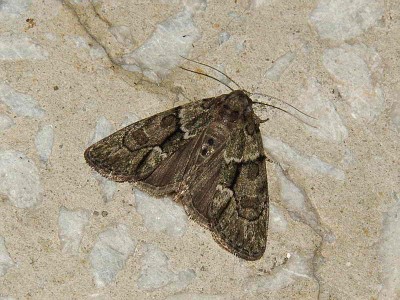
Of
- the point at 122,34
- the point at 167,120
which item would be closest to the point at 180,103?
the point at 167,120

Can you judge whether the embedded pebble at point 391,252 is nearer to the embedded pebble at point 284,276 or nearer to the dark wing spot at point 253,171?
the embedded pebble at point 284,276

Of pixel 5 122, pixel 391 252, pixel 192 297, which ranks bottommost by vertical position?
pixel 192 297

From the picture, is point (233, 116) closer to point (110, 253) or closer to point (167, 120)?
point (167, 120)

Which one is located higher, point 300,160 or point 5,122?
point 5,122

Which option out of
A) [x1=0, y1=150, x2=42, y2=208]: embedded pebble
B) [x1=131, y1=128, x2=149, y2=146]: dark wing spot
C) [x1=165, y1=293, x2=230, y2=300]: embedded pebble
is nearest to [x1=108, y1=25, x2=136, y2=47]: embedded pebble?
[x1=131, y1=128, x2=149, y2=146]: dark wing spot

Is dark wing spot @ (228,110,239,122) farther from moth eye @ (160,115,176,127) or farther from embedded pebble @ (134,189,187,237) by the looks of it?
embedded pebble @ (134,189,187,237)

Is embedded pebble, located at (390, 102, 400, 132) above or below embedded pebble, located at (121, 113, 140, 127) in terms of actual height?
above

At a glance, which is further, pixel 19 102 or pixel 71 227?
pixel 19 102

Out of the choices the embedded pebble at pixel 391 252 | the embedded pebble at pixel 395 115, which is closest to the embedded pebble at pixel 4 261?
the embedded pebble at pixel 391 252
